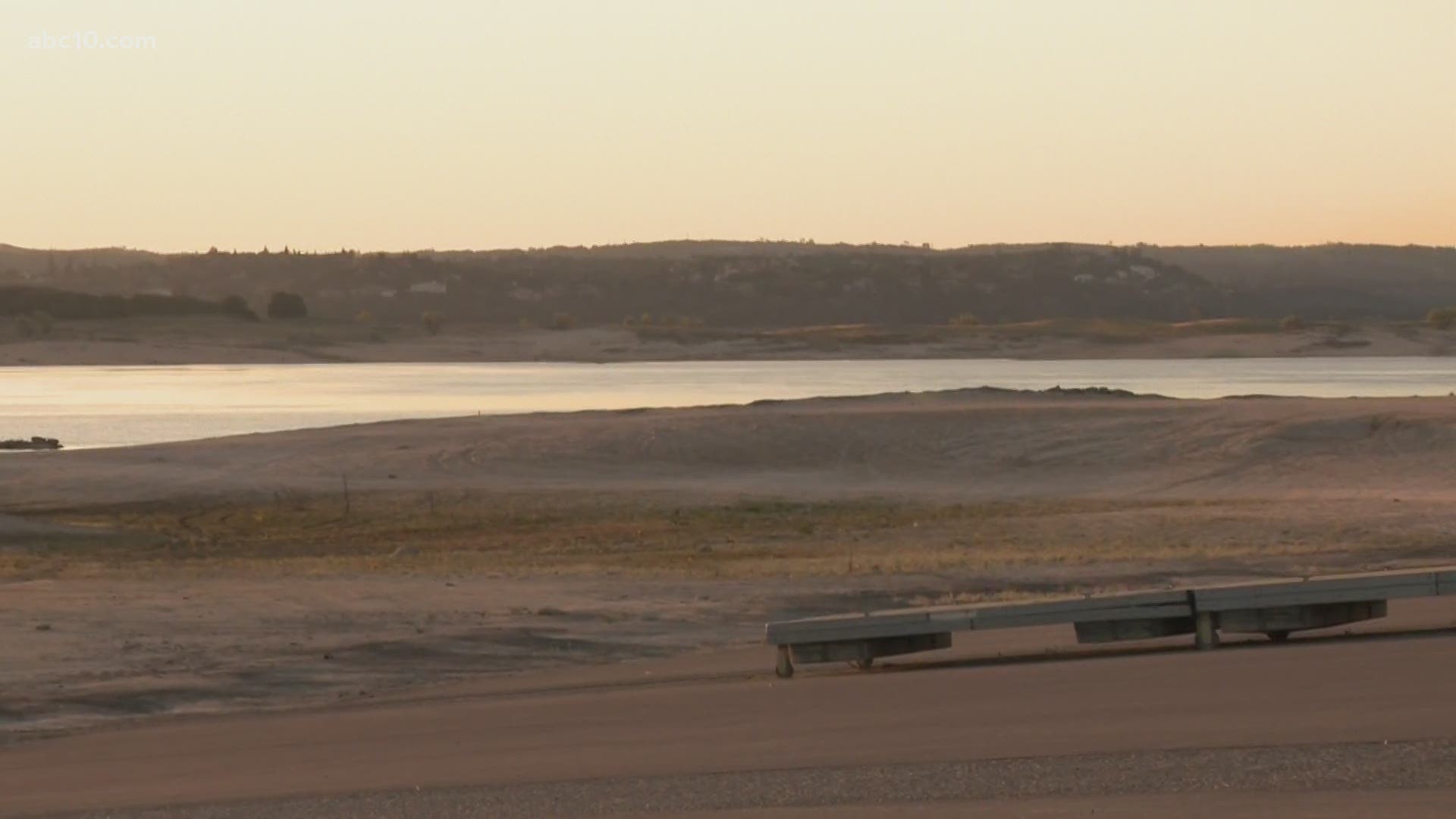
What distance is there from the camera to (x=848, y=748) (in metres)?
9.29

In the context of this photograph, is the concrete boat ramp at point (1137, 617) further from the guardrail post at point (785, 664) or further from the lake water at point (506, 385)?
the lake water at point (506, 385)

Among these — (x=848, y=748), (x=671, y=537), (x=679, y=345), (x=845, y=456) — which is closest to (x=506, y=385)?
(x=679, y=345)

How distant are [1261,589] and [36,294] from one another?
10291 cm

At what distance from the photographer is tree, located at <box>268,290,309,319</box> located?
372 feet

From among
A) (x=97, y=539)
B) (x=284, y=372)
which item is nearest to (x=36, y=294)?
(x=284, y=372)

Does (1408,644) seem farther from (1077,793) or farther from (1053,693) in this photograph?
(1077,793)

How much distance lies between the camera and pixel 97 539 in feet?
77.7

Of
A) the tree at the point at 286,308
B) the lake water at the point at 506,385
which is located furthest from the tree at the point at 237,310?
the lake water at the point at 506,385

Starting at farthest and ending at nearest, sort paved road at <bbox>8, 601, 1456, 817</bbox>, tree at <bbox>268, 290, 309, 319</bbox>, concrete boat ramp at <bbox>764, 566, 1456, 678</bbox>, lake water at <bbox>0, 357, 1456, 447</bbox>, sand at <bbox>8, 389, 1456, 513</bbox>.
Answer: tree at <bbox>268, 290, 309, 319</bbox> → lake water at <bbox>0, 357, 1456, 447</bbox> → sand at <bbox>8, 389, 1456, 513</bbox> → concrete boat ramp at <bbox>764, 566, 1456, 678</bbox> → paved road at <bbox>8, 601, 1456, 817</bbox>

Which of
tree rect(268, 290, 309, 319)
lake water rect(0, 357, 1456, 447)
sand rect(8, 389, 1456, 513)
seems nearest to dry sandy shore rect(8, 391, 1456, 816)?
sand rect(8, 389, 1456, 513)

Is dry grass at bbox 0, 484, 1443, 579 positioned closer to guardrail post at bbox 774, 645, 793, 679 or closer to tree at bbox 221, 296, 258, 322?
guardrail post at bbox 774, 645, 793, 679

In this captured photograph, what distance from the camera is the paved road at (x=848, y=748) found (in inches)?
322

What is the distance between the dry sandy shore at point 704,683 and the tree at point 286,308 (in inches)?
3438

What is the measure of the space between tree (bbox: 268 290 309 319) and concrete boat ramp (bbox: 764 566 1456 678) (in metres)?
104
